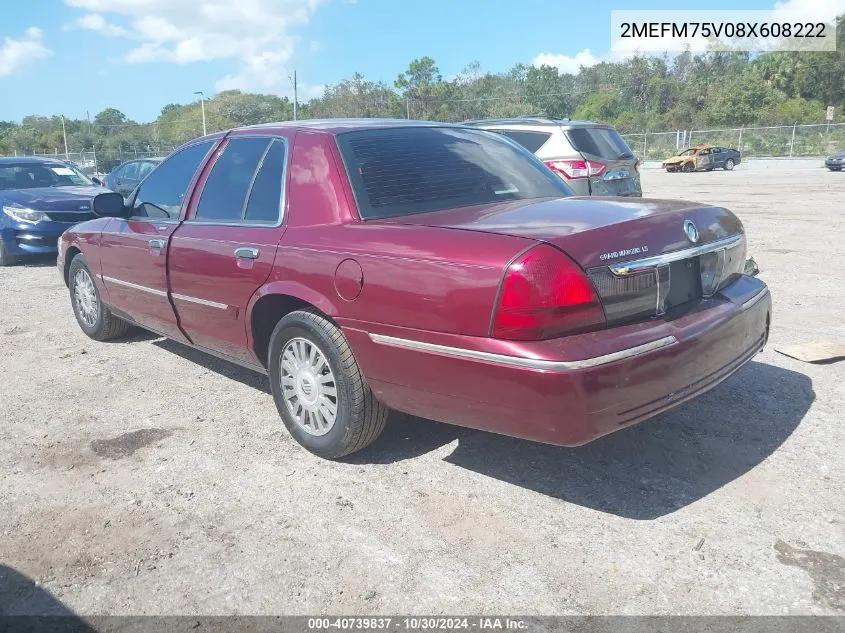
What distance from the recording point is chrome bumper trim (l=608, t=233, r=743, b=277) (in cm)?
283

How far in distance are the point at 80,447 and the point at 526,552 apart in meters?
2.53

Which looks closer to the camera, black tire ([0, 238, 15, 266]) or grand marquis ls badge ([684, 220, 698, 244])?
grand marquis ls badge ([684, 220, 698, 244])

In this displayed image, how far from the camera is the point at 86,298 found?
5.96 metres

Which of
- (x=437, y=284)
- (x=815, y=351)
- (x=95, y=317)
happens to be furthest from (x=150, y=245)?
(x=815, y=351)

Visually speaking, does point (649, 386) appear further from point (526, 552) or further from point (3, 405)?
point (3, 405)

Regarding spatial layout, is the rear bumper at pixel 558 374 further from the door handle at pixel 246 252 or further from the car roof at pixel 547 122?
the car roof at pixel 547 122

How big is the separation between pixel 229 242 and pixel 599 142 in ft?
21.0

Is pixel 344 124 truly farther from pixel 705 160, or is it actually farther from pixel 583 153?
pixel 705 160

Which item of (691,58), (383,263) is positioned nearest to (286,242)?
(383,263)

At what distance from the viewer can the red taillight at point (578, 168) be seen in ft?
28.5

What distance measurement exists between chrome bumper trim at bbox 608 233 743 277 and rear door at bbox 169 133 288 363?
1726mm

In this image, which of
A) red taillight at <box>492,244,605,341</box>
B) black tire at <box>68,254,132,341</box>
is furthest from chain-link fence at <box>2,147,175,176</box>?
red taillight at <box>492,244,605,341</box>

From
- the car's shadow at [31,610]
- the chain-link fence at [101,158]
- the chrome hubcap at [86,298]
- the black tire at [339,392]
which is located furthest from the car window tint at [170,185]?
the chain-link fence at [101,158]

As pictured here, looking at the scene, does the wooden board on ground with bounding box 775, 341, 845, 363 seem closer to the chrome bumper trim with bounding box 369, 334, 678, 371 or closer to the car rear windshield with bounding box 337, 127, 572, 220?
the car rear windshield with bounding box 337, 127, 572, 220
